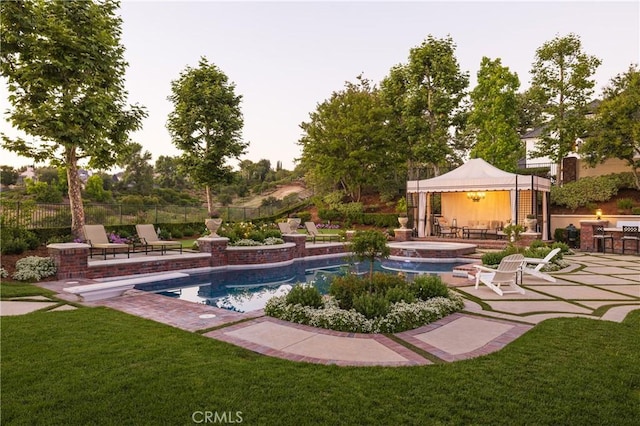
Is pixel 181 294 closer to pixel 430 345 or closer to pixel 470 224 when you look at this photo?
pixel 430 345

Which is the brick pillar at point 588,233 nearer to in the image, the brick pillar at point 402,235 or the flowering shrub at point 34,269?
the brick pillar at point 402,235

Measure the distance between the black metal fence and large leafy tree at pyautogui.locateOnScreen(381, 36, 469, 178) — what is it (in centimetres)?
1343

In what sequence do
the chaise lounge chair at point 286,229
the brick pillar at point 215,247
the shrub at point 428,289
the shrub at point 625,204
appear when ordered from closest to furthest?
the shrub at point 428,289 → the brick pillar at point 215,247 → the chaise lounge chair at point 286,229 → the shrub at point 625,204

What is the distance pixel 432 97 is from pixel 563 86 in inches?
295

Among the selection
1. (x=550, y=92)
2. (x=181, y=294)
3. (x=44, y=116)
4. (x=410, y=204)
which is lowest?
(x=181, y=294)

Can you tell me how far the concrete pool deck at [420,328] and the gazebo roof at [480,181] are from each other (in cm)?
921

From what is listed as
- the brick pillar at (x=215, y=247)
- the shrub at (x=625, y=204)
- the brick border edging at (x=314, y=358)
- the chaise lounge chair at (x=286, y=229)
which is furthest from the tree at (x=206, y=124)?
the shrub at (x=625, y=204)

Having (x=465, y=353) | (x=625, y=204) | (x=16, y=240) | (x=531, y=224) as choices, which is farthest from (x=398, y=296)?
(x=625, y=204)

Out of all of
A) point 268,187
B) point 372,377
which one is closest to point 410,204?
point 372,377

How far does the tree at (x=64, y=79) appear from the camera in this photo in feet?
34.0

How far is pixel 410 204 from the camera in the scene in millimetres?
21406

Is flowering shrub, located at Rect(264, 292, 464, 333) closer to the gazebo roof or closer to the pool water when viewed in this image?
the pool water

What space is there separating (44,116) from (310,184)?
27.5m

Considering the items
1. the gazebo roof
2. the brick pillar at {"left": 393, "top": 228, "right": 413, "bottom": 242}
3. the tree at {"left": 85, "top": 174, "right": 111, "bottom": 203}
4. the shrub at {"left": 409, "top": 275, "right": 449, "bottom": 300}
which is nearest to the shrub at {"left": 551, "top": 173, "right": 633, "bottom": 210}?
the gazebo roof
